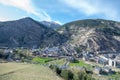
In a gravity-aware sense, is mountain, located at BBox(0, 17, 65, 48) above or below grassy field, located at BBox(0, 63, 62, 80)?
above

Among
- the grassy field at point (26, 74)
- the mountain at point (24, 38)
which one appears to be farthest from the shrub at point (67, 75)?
the mountain at point (24, 38)

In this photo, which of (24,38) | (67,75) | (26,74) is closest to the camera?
(26,74)

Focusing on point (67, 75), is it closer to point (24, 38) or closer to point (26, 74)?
point (26, 74)

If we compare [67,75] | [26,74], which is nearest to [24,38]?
[67,75]

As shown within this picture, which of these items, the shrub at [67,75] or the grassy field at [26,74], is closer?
the grassy field at [26,74]

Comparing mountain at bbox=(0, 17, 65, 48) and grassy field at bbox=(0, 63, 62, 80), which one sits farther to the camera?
mountain at bbox=(0, 17, 65, 48)

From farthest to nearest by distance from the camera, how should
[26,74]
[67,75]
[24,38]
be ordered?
[24,38] → [67,75] → [26,74]

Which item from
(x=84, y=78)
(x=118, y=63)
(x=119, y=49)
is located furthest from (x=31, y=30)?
(x=84, y=78)

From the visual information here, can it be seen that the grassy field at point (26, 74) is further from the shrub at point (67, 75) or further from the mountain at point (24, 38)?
the mountain at point (24, 38)

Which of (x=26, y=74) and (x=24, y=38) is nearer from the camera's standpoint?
(x=26, y=74)

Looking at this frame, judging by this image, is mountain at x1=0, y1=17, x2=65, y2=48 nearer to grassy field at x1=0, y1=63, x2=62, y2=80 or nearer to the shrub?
grassy field at x1=0, y1=63, x2=62, y2=80

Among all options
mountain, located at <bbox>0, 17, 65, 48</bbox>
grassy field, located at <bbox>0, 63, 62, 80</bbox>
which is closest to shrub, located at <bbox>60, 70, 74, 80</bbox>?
grassy field, located at <bbox>0, 63, 62, 80</bbox>
